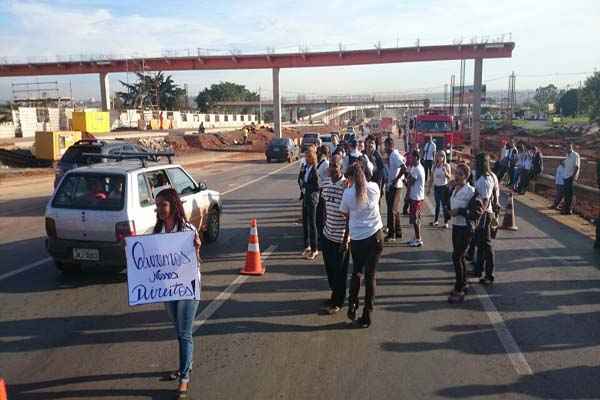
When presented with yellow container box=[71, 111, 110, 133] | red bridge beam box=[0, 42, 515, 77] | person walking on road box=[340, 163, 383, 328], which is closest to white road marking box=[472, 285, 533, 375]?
person walking on road box=[340, 163, 383, 328]

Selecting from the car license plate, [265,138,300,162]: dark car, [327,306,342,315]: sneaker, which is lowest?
[265,138,300,162]: dark car

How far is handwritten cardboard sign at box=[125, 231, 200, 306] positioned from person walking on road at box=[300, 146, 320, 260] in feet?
14.6

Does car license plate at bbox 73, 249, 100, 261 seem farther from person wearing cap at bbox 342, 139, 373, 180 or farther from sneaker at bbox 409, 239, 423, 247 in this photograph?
sneaker at bbox 409, 239, 423, 247

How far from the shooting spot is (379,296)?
7469 mm

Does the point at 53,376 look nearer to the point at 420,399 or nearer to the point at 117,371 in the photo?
the point at 117,371

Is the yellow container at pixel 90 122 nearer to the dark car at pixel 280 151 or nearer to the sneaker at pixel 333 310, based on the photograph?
the dark car at pixel 280 151

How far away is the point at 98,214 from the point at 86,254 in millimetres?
582

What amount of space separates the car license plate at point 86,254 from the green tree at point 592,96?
303 ft

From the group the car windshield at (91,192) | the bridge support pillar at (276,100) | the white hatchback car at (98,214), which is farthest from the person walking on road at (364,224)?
the bridge support pillar at (276,100)

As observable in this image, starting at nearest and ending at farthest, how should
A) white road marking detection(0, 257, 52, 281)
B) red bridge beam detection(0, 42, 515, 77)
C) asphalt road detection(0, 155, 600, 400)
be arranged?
asphalt road detection(0, 155, 600, 400) → white road marking detection(0, 257, 52, 281) → red bridge beam detection(0, 42, 515, 77)

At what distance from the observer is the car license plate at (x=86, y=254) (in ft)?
25.0

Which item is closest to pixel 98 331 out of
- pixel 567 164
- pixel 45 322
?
pixel 45 322

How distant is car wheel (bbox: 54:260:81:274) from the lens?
8.18 metres

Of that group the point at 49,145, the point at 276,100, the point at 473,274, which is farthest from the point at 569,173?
the point at 276,100
